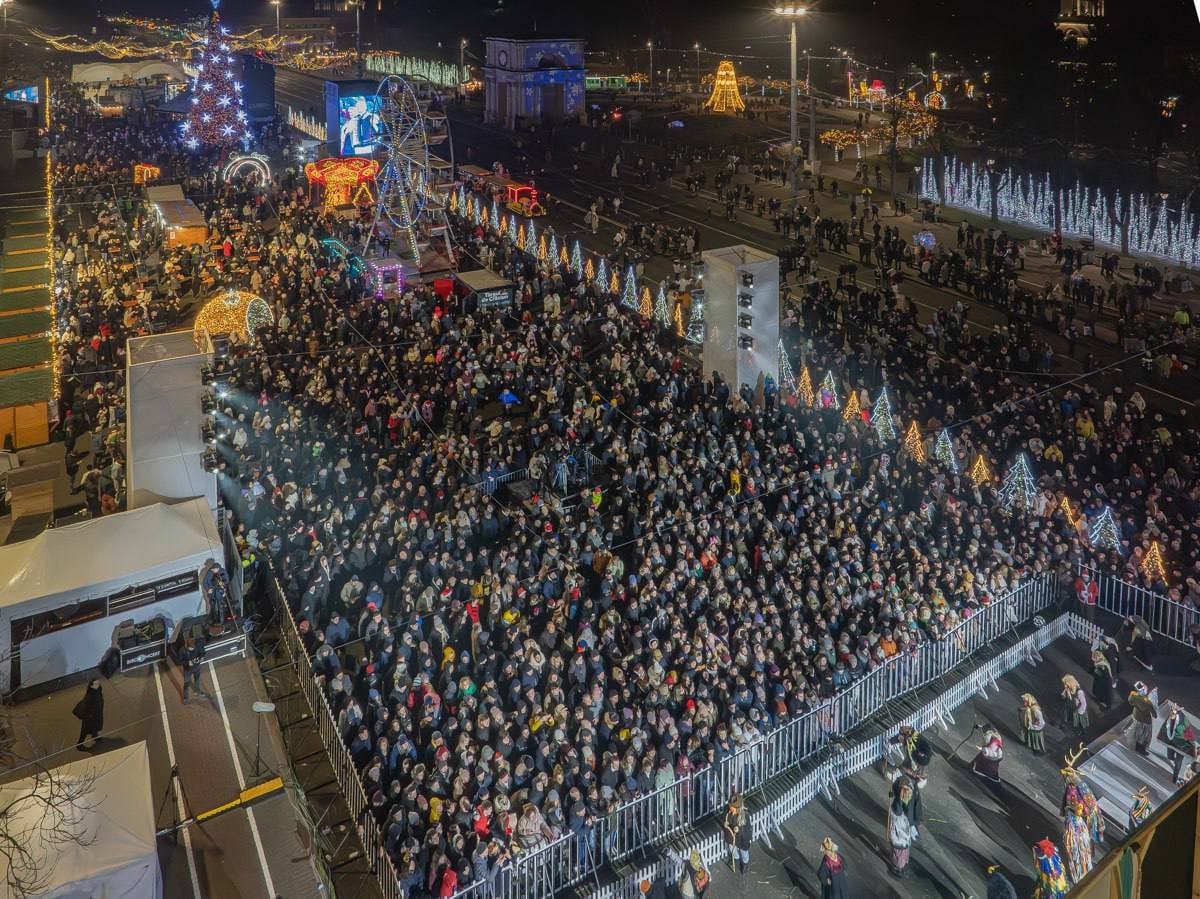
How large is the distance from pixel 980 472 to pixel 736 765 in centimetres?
918

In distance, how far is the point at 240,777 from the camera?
1128 centimetres

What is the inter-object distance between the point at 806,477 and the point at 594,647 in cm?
611

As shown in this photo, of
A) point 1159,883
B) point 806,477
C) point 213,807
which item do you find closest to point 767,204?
point 806,477

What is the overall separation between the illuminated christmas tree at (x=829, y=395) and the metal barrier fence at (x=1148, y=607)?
760 centimetres

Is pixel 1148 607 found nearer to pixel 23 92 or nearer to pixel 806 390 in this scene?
pixel 806 390

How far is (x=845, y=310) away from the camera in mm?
27797

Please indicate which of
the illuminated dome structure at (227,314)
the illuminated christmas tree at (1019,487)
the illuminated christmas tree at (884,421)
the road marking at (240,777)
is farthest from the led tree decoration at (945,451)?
the illuminated dome structure at (227,314)

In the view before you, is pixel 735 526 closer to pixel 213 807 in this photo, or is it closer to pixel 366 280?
pixel 213 807

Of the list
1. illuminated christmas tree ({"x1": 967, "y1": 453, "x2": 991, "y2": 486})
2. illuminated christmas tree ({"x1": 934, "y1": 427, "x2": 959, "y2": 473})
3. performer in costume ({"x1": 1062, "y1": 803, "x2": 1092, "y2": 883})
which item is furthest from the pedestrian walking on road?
illuminated christmas tree ({"x1": 967, "y1": 453, "x2": 991, "y2": 486})

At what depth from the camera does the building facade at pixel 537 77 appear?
66125 millimetres

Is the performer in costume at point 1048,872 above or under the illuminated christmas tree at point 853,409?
under

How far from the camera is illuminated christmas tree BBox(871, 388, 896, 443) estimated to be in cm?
2016

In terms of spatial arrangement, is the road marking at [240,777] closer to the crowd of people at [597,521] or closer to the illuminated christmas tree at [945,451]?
the crowd of people at [597,521]

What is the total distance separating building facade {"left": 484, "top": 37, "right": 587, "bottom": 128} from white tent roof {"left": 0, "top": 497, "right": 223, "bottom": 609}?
5748 centimetres
